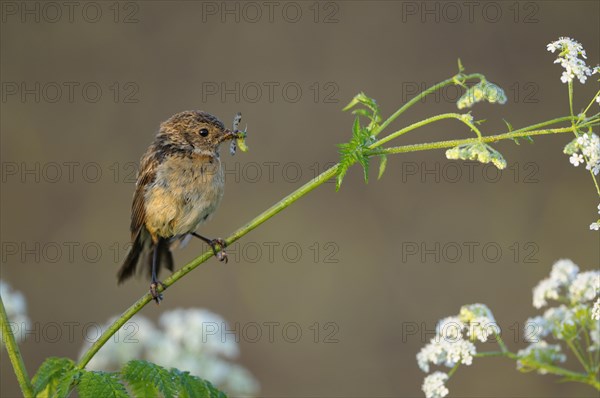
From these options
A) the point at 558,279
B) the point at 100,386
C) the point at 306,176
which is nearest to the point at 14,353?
the point at 100,386

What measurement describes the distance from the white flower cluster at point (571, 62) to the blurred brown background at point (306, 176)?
5.64 m

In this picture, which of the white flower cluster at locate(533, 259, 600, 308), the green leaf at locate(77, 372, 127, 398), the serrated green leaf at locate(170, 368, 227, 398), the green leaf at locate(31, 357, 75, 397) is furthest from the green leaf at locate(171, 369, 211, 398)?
the white flower cluster at locate(533, 259, 600, 308)

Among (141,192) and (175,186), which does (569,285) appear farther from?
(141,192)

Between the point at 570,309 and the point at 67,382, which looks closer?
the point at 67,382

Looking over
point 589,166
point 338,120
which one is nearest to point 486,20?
point 338,120

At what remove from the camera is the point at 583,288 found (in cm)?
310

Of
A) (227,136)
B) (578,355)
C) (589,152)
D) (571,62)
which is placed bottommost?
(578,355)

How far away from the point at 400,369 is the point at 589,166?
5.84 metres

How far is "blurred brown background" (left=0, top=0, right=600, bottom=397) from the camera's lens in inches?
337

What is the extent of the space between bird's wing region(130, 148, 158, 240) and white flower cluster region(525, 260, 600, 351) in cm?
223

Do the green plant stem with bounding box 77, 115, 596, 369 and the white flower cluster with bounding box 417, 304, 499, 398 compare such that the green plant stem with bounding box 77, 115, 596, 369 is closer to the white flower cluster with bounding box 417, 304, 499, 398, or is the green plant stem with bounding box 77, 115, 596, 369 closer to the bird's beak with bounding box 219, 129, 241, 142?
the white flower cluster with bounding box 417, 304, 499, 398

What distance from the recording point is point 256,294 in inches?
351

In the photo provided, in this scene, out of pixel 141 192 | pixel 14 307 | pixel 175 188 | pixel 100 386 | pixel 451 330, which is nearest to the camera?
pixel 100 386

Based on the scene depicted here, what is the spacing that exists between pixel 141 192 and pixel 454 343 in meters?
2.37
